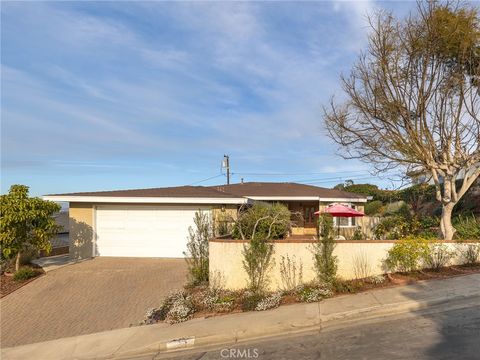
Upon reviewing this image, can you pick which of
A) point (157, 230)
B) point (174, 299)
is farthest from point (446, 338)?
point (157, 230)

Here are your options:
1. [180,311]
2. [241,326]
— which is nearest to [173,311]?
[180,311]

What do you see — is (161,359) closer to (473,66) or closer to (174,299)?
(174,299)

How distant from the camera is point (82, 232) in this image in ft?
58.5

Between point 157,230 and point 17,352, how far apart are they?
371 inches

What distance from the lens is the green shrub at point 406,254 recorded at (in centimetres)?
1094

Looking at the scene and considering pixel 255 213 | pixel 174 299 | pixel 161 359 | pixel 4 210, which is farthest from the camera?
pixel 4 210

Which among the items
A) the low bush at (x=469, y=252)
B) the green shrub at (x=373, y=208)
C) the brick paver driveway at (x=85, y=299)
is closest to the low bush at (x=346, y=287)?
the low bush at (x=469, y=252)

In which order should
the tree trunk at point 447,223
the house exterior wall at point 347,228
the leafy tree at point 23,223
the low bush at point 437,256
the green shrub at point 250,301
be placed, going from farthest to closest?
the house exterior wall at point 347,228 < the leafy tree at point 23,223 < the tree trunk at point 447,223 < the low bush at point 437,256 < the green shrub at point 250,301

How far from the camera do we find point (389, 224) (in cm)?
1925

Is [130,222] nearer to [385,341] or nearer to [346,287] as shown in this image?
[346,287]

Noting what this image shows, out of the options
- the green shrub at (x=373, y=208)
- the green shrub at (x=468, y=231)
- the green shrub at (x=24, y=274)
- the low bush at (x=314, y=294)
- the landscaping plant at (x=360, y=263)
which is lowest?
the low bush at (x=314, y=294)

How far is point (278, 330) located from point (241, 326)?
2.55 feet

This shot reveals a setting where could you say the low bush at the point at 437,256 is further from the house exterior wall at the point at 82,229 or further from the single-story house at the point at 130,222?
the house exterior wall at the point at 82,229

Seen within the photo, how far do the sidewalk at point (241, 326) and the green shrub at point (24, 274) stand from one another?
5.87m
